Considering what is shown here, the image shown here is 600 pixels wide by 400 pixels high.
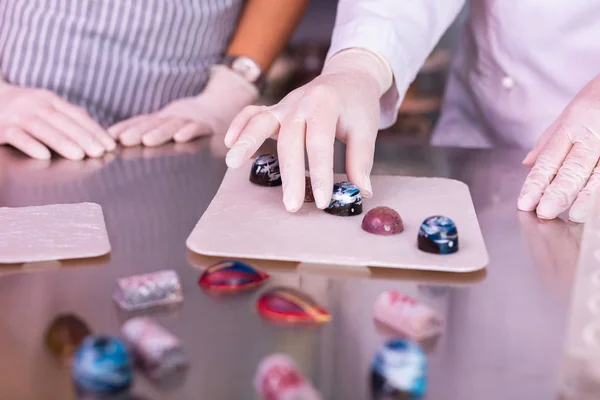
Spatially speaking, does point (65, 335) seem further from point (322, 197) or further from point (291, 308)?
point (322, 197)

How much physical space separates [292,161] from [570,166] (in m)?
0.32

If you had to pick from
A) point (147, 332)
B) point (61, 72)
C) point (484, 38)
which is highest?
point (484, 38)

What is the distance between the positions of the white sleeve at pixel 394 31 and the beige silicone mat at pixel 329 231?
242mm

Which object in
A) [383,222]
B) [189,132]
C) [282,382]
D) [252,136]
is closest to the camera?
[282,382]

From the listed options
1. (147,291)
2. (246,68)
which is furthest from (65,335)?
(246,68)

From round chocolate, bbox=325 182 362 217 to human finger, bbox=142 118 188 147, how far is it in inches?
15.6

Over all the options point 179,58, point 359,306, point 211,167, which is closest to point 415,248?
point 359,306

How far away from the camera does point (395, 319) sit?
0.57 meters

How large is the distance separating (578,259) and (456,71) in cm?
72

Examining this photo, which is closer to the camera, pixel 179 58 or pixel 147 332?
Answer: pixel 147 332

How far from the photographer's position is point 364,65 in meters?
1.00

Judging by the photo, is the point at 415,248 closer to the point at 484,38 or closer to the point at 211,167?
the point at 211,167

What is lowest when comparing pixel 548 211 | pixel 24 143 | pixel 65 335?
pixel 24 143

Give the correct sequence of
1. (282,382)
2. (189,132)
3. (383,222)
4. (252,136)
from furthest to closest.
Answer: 1. (189,132)
2. (252,136)
3. (383,222)
4. (282,382)
